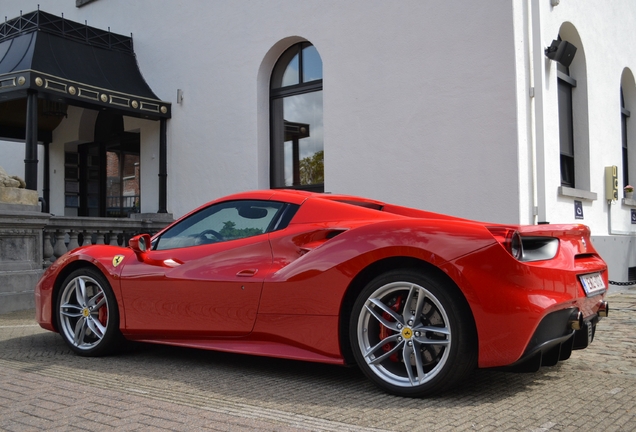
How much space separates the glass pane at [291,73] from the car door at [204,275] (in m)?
6.70

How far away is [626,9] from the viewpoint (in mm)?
12352

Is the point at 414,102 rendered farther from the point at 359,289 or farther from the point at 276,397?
the point at 276,397

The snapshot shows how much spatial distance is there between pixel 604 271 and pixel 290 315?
2103 millimetres

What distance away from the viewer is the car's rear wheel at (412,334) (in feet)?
10.8

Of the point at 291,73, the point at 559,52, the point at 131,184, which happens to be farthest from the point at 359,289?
the point at 131,184

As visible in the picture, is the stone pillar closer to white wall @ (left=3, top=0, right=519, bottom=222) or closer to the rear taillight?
white wall @ (left=3, top=0, right=519, bottom=222)

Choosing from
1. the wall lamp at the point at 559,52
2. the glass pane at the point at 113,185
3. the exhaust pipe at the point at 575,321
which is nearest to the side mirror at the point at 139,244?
the exhaust pipe at the point at 575,321

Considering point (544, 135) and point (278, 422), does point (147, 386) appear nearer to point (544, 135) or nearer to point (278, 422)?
point (278, 422)

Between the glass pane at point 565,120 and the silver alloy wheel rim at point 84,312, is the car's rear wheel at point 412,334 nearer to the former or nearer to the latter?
the silver alloy wheel rim at point 84,312

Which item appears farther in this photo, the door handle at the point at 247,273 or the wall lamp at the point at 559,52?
the wall lamp at the point at 559,52

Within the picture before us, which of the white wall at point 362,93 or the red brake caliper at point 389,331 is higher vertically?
the white wall at point 362,93

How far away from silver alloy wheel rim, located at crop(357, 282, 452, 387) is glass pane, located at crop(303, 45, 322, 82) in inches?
301

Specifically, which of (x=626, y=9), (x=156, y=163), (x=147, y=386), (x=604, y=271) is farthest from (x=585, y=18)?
(x=147, y=386)

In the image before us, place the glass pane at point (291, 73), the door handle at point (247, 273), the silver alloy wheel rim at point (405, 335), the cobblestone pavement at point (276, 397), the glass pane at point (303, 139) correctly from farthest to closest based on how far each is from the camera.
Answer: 1. the glass pane at point (291, 73)
2. the glass pane at point (303, 139)
3. the door handle at point (247, 273)
4. the silver alloy wheel rim at point (405, 335)
5. the cobblestone pavement at point (276, 397)
